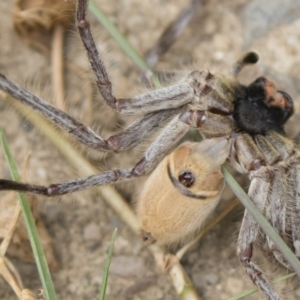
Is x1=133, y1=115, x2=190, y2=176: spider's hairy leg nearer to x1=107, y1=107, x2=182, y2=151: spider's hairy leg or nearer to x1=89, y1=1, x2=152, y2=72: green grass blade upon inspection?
x1=107, y1=107, x2=182, y2=151: spider's hairy leg

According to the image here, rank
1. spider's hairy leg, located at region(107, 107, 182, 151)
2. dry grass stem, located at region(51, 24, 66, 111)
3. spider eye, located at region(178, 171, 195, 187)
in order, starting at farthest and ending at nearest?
dry grass stem, located at region(51, 24, 66, 111) → spider's hairy leg, located at region(107, 107, 182, 151) → spider eye, located at region(178, 171, 195, 187)

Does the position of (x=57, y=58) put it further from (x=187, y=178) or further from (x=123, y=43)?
(x=187, y=178)

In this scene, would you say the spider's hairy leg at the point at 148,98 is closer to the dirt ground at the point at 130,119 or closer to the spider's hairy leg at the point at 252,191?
the dirt ground at the point at 130,119

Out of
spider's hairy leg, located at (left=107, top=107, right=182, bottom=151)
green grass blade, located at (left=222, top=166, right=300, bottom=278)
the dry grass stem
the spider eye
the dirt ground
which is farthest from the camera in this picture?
the dry grass stem

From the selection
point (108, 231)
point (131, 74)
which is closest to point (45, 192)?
point (108, 231)

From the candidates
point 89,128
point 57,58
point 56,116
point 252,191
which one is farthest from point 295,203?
point 57,58

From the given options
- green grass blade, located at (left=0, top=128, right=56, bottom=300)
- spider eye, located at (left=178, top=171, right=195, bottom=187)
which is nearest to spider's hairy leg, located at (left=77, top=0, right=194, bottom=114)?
spider eye, located at (left=178, top=171, right=195, bottom=187)
